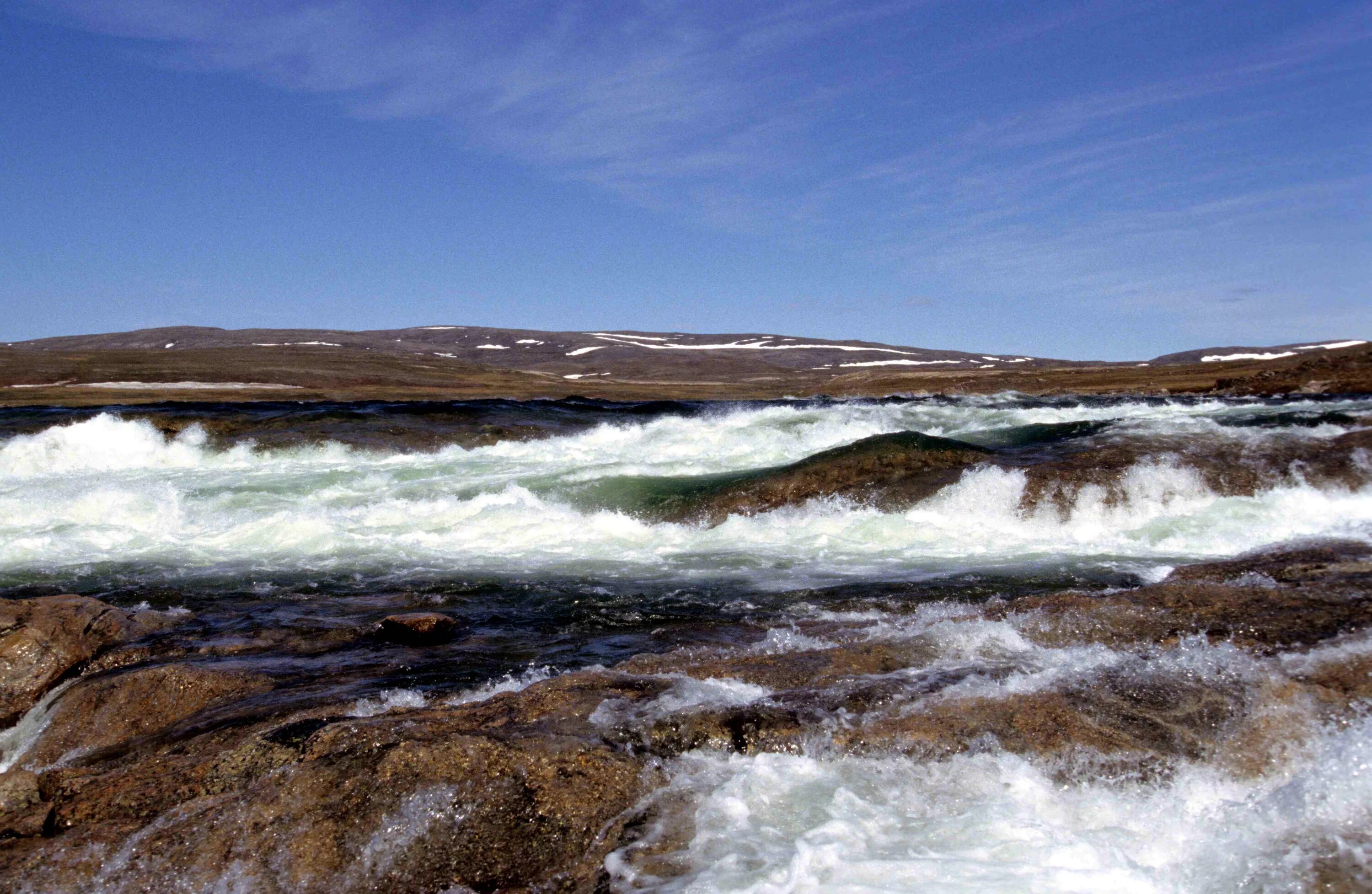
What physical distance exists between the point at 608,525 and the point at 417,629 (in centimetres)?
651

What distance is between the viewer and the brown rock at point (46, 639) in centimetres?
616

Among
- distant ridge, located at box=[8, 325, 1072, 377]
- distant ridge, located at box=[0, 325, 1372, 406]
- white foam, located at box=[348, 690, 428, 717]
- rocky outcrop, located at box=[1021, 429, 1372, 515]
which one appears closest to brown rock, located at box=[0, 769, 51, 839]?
white foam, located at box=[348, 690, 428, 717]

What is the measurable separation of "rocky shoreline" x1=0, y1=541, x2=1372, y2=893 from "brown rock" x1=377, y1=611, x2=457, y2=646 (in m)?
1.23

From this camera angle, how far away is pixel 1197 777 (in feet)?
14.2

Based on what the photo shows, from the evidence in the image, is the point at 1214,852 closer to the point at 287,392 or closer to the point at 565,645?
the point at 565,645

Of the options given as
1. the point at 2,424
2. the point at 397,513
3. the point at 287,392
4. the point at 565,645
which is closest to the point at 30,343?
the point at 287,392

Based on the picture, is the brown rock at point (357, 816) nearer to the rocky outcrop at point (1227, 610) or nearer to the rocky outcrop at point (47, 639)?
the rocky outcrop at point (47, 639)

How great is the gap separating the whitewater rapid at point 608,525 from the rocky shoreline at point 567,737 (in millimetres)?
4060

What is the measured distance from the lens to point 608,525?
545 inches

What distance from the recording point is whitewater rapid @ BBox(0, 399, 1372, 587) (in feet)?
36.6

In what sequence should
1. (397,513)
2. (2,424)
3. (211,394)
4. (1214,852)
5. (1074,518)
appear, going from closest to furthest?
(1214,852) < (1074,518) < (397,513) < (2,424) < (211,394)

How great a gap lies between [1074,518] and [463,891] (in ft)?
35.2

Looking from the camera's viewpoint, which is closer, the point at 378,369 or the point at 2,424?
the point at 2,424

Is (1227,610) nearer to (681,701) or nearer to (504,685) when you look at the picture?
(681,701)
